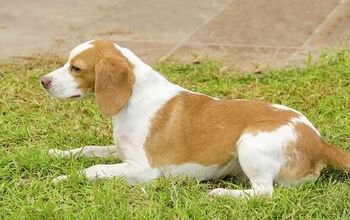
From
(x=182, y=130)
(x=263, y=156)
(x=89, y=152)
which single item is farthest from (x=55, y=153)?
(x=263, y=156)

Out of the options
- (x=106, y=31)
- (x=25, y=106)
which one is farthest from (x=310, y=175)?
(x=106, y=31)

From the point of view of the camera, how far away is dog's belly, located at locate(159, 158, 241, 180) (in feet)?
15.7

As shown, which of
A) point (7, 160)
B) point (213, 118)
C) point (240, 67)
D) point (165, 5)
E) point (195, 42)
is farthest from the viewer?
point (165, 5)

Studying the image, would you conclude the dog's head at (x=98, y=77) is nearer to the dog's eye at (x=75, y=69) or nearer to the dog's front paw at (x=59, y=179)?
the dog's eye at (x=75, y=69)

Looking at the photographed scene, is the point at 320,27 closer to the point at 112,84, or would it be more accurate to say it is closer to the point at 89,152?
the point at 89,152

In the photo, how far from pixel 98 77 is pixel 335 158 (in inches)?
60.6

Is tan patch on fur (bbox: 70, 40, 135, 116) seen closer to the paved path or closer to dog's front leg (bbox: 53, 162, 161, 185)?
dog's front leg (bbox: 53, 162, 161, 185)

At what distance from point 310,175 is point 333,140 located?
95cm

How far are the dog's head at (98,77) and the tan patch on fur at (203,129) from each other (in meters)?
0.30

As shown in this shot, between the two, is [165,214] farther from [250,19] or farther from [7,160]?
[250,19]

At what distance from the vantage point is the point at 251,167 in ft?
15.0

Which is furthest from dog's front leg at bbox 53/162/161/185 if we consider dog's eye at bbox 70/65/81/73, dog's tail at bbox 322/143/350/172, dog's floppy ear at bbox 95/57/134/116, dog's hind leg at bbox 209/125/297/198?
dog's tail at bbox 322/143/350/172

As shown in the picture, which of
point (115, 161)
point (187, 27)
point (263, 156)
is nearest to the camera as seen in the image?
point (263, 156)

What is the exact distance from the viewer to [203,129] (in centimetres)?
479
